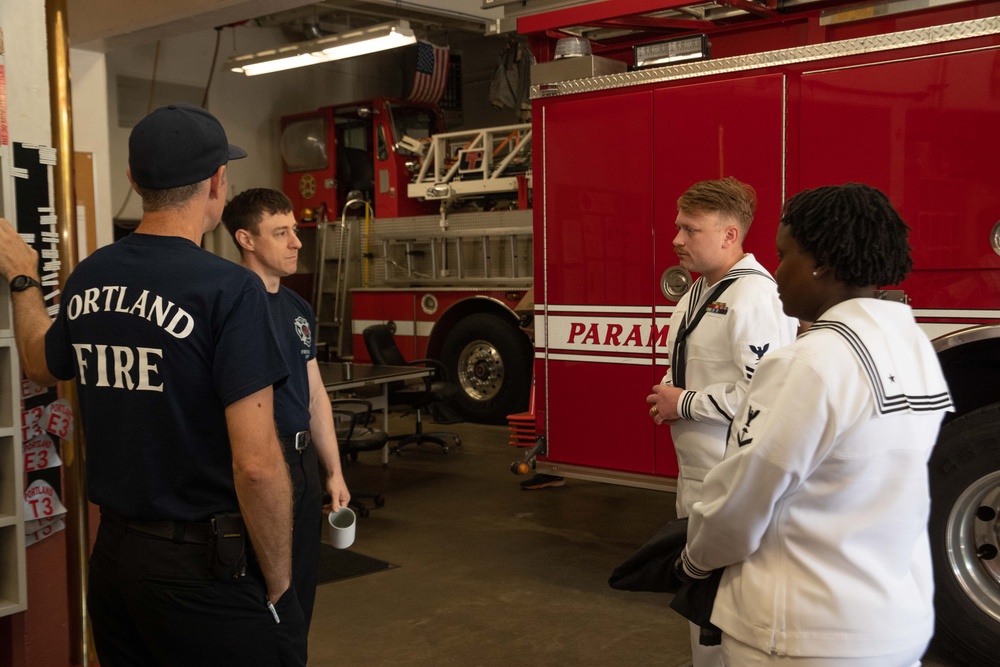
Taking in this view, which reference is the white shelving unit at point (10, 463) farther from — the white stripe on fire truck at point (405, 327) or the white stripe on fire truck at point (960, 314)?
the white stripe on fire truck at point (405, 327)

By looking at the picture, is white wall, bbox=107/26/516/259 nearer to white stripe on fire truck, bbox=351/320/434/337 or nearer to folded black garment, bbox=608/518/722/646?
white stripe on fire truck, bbox=351/320/434/337

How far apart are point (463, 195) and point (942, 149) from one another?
6.30m

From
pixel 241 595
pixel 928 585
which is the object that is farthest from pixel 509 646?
pixel 928 585

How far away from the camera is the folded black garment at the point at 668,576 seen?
172cm

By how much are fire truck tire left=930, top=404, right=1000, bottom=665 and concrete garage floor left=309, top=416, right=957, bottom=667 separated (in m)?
0.19

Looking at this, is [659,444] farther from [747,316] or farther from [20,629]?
[20,629]

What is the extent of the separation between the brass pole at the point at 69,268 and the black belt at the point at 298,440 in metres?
0.91

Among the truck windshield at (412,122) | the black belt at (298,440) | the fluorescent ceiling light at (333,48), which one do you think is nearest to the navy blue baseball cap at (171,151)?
the black belt at (298,440)

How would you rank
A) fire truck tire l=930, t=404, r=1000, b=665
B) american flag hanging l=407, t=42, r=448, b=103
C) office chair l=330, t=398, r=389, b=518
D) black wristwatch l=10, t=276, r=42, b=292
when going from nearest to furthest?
black wristwatch l=10, t=276, r=42, b=292, fire truck tire l=930, t=404, r=1000, b=665, office chair l=330, t=398, r=389, b=518, american flag hanging l=407, t=42, r=448, b=103

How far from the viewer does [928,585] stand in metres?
1.62

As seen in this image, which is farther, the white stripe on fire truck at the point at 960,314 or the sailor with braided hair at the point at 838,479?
the white stripe on fire truck at the point at 960,314

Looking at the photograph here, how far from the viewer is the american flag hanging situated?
1134cm

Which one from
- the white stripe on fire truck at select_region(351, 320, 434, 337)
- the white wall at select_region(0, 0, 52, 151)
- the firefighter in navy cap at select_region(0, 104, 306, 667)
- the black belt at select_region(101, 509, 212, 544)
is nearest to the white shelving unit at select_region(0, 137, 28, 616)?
the white wall at select_region(0, 0, 52, 151)

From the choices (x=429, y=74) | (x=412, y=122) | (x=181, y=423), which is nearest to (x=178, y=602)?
(x=181, y=423)
